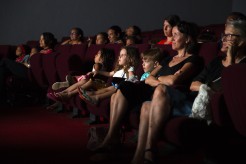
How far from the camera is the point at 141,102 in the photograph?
3.88ft

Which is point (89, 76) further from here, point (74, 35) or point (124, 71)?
point (74, 35)

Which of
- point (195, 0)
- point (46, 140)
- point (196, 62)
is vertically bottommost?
point (46, 140)

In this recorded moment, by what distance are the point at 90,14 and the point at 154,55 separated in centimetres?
187

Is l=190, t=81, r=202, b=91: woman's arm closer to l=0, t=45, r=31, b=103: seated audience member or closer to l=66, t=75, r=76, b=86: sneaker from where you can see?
l=66, t=75, r=76, b=86: sneaker

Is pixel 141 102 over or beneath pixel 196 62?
beneath

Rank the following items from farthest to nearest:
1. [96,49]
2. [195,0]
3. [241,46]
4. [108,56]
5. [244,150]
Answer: [195,0]
[96,49]
[108,56]
[241,46]
[244,150]

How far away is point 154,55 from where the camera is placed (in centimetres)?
134

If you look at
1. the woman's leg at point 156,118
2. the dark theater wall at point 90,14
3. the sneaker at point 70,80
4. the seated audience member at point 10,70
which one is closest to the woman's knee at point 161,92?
the woman's leg at point 156,118

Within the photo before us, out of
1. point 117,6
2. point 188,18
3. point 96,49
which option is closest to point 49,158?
point 96,49

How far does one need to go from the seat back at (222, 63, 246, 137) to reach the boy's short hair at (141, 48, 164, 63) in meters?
0.53

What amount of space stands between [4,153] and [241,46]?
698mm

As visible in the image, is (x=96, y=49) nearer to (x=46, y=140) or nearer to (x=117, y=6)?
(x=46, y=140)

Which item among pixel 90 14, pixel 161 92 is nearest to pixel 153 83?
pixel 161 92

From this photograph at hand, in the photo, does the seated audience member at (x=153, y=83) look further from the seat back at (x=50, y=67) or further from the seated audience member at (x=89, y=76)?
the seat back at (x=50, y=67)
